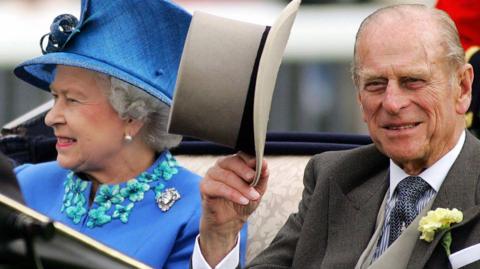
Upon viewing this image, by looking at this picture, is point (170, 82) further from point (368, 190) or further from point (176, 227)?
point (368, 190)

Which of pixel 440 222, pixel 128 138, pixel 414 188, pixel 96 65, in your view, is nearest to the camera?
pixel 440 222

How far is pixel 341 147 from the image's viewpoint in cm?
418

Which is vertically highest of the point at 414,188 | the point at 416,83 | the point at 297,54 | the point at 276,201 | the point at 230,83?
the point at 230,83

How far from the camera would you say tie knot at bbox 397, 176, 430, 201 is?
3.32 m

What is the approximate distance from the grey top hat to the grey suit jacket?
23.5 inches

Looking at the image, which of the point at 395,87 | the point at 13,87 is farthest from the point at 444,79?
the point at 13,87

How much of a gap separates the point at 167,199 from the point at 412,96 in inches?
39.3

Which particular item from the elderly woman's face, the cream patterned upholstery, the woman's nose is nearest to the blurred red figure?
the cream patterned upholstery

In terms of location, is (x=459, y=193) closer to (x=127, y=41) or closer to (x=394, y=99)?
(x=394, y=99)

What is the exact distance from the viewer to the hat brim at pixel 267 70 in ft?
8.88

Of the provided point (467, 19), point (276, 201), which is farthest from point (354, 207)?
point (467, 19)

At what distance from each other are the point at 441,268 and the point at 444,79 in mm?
483

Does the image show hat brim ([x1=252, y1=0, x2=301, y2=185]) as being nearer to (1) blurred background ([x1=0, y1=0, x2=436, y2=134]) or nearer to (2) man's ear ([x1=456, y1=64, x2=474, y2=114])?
(2) man's ear ([x1=456, y1=64, x2=474, y2=114])

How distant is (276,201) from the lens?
410 centimetres
